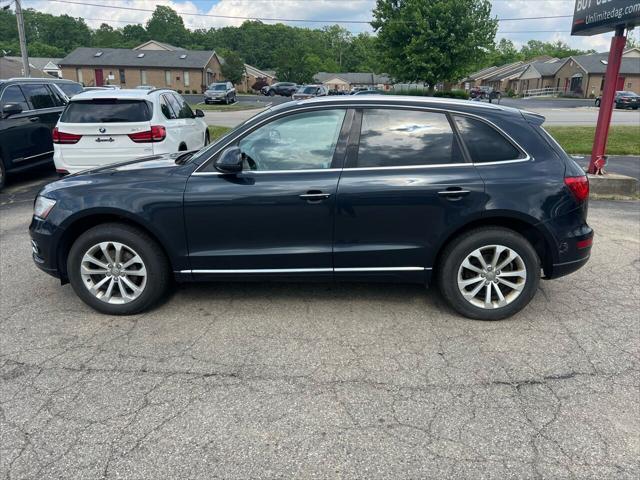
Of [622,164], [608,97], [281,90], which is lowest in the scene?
[281,90]

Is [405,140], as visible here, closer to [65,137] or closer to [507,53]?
[65,137]

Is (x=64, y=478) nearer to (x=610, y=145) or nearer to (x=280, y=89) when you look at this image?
(x=610, y=145)

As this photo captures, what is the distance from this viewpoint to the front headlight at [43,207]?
405 centimetres

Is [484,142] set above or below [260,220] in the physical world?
above

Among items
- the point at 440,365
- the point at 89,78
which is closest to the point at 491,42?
the point at 440,365

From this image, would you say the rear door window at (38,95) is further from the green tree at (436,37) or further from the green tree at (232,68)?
the green tree at (232,68)

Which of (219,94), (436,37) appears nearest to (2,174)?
(219,94)

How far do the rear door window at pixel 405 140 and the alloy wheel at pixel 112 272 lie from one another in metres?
1.96

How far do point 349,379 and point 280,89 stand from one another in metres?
61.4

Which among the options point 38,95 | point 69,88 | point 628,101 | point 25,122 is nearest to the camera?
point 25,122

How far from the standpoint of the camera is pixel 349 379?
10.7ft

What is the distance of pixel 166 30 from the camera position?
12250 centimetres

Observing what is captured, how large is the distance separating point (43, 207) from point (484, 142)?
3.55 m

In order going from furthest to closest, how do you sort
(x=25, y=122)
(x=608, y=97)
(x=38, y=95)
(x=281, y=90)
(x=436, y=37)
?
(x=281, y=90)
(x=436, y=37)
(x=38, y=95)
(x=25, y=122)
(x=608, y=97)
